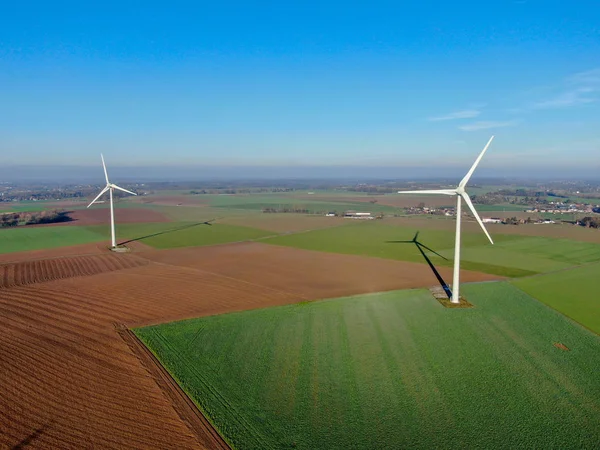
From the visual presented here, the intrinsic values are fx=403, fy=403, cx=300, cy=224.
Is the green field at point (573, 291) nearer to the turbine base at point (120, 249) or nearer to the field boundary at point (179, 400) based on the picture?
the field boundary at point (179, 400)

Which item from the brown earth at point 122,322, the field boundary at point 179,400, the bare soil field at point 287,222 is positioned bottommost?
the field boundary at point 179,400

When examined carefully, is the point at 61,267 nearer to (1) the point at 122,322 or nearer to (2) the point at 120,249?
(2) the point at 120,249

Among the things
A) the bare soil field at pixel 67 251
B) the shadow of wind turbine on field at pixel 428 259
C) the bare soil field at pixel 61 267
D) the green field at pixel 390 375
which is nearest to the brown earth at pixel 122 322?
the bare soil field at pixel 61 267

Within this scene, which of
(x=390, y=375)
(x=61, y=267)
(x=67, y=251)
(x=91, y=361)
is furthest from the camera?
(x=67, y=251)

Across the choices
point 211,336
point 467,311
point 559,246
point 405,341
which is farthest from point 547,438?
point 559,246

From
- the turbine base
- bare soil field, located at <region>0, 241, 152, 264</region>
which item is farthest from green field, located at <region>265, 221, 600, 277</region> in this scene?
the turbine base

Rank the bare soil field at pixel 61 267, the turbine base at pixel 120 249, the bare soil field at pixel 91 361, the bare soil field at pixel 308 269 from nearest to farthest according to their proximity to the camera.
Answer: the bare soil field at pixel 91 361
the bare soil field at pixel 308 269
the bare soil field at pixel 61 267
the turbine base at pixel 120 249

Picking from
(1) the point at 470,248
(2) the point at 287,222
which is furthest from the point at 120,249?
(1) the point at 470,248
